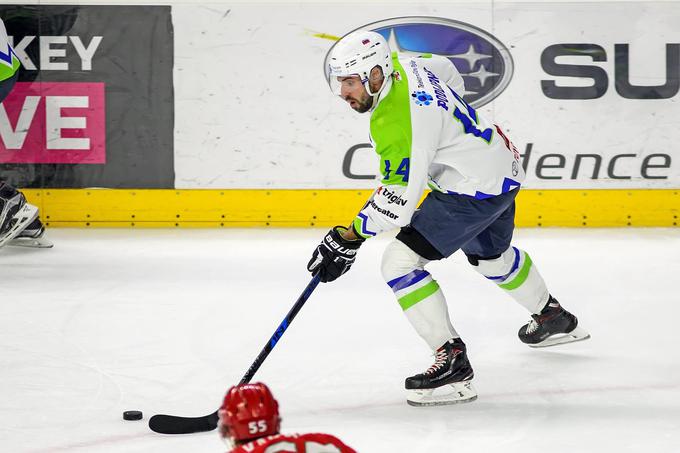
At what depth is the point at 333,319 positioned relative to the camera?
4.52 metres

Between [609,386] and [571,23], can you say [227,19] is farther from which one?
[609,386]

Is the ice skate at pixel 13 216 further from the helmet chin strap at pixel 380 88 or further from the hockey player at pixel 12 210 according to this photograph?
the helmet chin strap at pixel 380 88

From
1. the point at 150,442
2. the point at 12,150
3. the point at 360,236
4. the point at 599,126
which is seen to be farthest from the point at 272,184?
the point at 150,442

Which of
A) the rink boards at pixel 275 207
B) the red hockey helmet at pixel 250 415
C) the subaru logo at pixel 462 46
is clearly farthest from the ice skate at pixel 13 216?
the red hockey helmet at pixel 250 415

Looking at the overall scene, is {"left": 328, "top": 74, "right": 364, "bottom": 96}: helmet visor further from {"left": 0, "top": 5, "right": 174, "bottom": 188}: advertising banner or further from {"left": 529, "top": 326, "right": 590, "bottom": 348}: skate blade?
{"left": 0, "top": 5, "right": 174, "bottom": 188}: advertising banner

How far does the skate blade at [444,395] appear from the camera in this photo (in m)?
3.28

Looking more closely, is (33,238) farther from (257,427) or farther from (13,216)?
(257,427)

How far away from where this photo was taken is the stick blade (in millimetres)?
2961

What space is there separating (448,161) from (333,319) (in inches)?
52.0

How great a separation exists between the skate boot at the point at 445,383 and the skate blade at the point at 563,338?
0.71 meters

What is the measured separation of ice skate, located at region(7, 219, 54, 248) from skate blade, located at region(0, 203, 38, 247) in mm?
86

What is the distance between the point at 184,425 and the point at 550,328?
1.51 m

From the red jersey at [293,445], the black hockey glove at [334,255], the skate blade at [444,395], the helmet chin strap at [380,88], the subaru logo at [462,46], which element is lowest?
the skate blade at [444,395]

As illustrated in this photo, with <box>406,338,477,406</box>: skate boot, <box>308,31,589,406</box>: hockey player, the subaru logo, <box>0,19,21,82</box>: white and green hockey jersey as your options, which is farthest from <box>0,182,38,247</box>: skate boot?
<box>406,338,477,406</box>: skate boot
